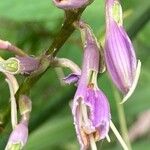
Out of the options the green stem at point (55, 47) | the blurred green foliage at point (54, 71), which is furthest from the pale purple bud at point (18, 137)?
the blurred green foliage at point (54, 71)

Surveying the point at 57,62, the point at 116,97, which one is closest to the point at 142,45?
the point at 116,97

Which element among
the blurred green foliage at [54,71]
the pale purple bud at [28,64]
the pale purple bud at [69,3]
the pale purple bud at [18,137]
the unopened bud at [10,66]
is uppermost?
the pale purple bud at [69,3]

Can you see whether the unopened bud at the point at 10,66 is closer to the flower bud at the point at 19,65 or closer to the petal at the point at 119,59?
the flower bud at the point at 19,65

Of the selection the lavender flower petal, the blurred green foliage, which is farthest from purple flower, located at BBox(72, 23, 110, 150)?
the blurred green foliage

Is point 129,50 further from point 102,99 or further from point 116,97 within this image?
point 116,97

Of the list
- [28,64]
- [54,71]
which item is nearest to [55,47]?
[28,64]

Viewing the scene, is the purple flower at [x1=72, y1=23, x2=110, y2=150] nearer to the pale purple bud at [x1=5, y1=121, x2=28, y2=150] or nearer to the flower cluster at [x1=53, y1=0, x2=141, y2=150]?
the flower cluster at [x1=53, y1=0, x2=141, y2=150]
